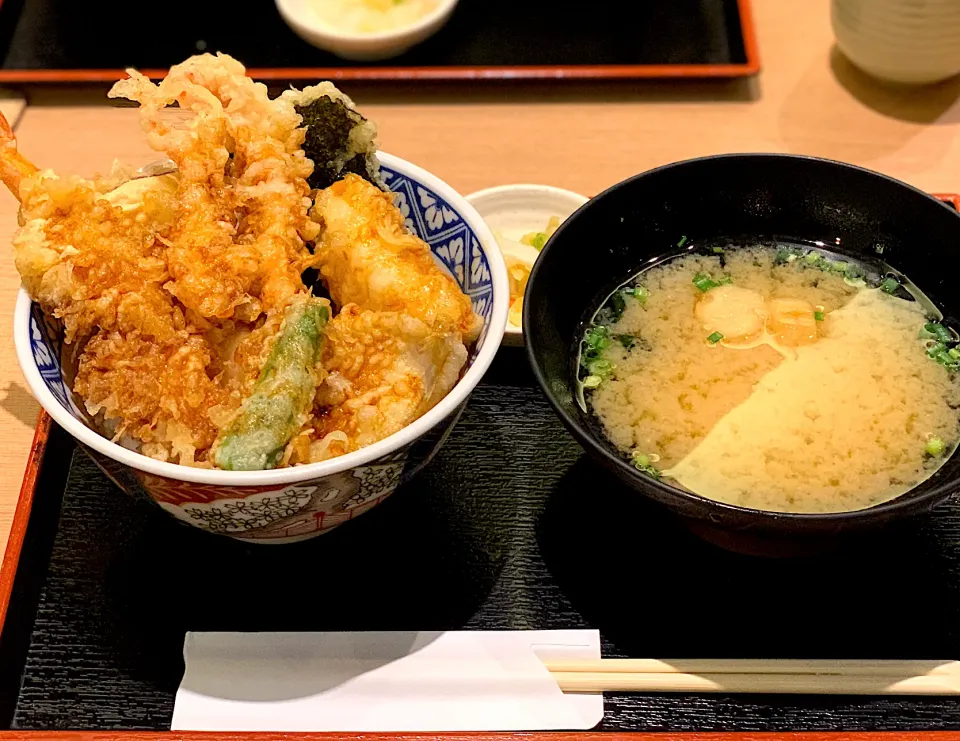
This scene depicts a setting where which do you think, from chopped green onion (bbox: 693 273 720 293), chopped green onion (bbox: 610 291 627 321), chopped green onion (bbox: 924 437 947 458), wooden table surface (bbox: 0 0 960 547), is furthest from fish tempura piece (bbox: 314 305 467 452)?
wooden table surface (bbox: 0 0 960 547)

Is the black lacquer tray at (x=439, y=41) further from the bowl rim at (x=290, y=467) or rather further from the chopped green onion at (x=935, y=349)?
the bowl rim at (x=290, y=467)

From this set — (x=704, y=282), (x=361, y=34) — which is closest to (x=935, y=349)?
(x=704, y=282)

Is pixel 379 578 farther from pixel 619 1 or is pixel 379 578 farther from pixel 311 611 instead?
pixel 619 1

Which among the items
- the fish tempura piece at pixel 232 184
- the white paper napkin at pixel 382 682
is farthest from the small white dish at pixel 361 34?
the white paper napkin at pixel 382 682

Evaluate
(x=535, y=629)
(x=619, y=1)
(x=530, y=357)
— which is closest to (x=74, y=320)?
(x=530, y=357)

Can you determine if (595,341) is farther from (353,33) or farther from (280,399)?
(353,33)

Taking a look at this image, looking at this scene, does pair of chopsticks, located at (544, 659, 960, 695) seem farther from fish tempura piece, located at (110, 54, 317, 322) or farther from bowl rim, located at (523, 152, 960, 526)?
fish tempura piece, located at (110, 54, 317, 322)
